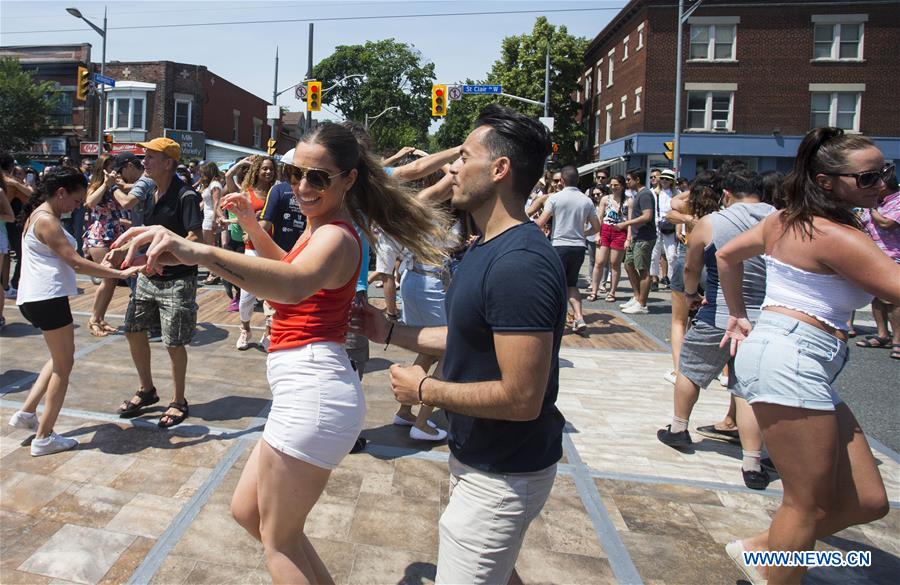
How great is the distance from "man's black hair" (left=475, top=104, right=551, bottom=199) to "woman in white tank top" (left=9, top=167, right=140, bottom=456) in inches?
125

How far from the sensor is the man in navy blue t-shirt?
171cm

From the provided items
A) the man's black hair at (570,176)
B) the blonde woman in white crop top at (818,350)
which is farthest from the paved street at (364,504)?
the man's black hair at (570,176)

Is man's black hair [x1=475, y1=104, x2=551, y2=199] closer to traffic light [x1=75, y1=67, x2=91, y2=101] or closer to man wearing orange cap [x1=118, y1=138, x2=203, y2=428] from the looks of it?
man wearing orange cap [x1=118, y1=138, x2=203, y2=428]

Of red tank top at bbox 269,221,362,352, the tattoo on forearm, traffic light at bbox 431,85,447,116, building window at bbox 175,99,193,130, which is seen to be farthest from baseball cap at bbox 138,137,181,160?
building window at bbox 175,99,193,130

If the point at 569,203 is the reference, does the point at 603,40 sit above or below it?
above

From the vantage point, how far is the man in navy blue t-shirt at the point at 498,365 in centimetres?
171

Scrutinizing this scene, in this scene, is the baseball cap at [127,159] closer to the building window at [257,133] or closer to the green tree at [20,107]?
the green tree at [20,107]

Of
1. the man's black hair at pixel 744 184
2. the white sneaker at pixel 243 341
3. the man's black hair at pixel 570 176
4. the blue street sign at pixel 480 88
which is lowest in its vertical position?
the white sneaker at pixel 243 341

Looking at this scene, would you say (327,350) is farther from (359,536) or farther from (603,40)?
(603,40)

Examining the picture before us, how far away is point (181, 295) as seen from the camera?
456cm

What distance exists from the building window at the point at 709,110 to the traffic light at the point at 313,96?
17.1m

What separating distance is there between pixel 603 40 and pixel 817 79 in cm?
1216

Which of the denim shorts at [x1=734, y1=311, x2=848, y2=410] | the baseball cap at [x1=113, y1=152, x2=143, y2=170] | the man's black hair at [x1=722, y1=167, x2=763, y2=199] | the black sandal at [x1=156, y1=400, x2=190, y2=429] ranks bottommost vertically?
the black sandal at [x1=156, y1=400, x2=190, y2=429]

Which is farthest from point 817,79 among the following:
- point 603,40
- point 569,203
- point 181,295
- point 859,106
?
point 181,295
